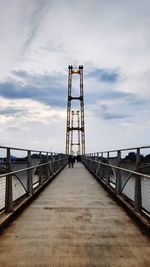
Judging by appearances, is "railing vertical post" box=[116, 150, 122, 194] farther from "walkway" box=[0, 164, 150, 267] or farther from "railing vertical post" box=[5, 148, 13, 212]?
"railing vertical post" box=[5, 148, 13, 212]

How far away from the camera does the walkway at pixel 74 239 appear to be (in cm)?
418

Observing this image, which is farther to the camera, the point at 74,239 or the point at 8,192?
the point at 8,192

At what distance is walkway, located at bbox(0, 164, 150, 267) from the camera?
13.7 ft

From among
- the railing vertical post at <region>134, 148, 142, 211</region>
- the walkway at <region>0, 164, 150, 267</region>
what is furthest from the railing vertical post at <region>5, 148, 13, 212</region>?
the railing vertical post at <region>134, 148, 142, 211</region>

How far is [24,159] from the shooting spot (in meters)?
9.05

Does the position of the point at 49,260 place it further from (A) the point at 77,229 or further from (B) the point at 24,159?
(B) the point at 24,159

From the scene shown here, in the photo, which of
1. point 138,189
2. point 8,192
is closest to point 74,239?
point 138,189

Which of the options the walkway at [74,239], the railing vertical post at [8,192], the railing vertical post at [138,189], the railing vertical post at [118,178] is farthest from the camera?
the railing vertical post at [118,178]

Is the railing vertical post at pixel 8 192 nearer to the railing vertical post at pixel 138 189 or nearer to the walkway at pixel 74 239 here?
the walkway at pixel 74 239

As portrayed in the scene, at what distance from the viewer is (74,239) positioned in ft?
16.8

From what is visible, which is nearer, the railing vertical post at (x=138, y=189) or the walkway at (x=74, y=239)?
the walkway at (x=74, y=239)

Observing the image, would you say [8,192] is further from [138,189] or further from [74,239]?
[138,189]

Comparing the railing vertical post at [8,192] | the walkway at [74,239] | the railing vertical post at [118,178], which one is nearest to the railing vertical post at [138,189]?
the walkway at [74,239]

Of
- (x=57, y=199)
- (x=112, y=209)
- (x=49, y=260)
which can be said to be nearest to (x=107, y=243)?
(x=49, y=260)
